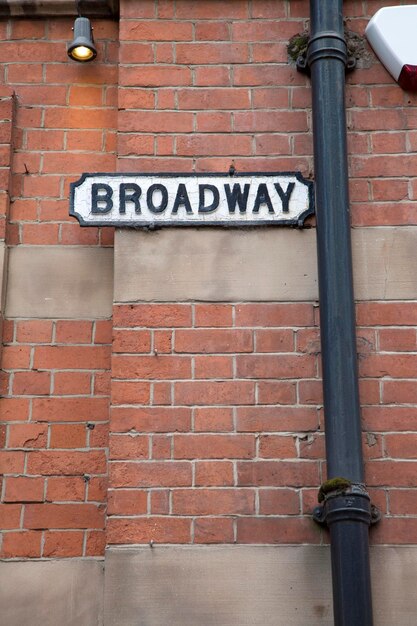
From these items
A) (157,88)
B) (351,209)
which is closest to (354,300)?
(351,209)

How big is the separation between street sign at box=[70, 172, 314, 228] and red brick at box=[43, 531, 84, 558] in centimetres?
113

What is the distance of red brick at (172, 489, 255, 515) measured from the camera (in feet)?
12.3

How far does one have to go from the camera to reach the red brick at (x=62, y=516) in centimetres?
387

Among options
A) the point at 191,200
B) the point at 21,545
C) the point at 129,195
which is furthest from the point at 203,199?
the point at 21,545

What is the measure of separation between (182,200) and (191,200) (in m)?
0.03

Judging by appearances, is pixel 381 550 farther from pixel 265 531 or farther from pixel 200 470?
pixel 200 470

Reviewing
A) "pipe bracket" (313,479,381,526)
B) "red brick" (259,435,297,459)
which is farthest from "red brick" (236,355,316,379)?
"pipe bracket" (313,479,381,526)

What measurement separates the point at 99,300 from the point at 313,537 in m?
1.19

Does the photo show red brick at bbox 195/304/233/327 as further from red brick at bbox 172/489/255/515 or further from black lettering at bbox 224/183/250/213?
red brick at bbox 172/489/255/515

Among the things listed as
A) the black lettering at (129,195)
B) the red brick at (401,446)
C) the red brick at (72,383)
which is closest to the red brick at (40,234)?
the black lettering at (129,195)

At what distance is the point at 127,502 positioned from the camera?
3.76m

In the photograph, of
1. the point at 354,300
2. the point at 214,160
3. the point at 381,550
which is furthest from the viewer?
the point at 214,160

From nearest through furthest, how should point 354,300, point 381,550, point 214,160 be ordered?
1. point 381,550
2. point 354,300
3. point 214,160

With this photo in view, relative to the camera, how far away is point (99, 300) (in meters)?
4.16
